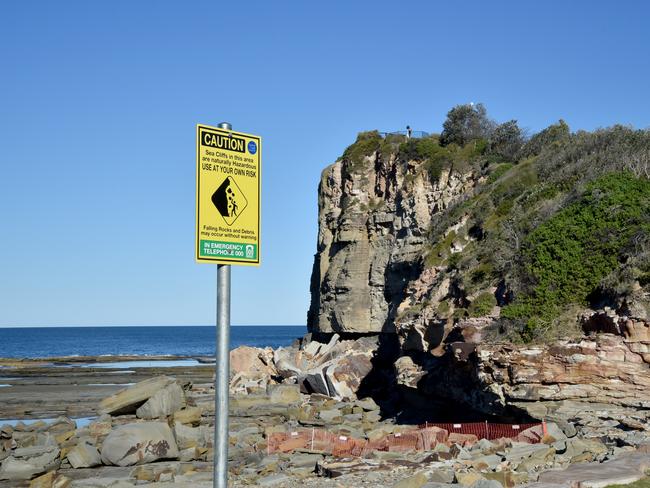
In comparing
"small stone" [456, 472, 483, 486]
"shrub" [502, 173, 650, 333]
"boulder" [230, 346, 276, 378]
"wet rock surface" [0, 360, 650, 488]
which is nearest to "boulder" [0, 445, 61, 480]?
"wet rock surface" [0, 360, 650, 488]

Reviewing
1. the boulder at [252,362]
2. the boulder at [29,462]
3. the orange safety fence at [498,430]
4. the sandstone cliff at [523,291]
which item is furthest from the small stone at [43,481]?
the boulder at [252,362]

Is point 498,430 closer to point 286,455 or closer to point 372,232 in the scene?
point 286,455

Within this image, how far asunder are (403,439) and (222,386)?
17408 mm

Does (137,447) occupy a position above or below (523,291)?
below

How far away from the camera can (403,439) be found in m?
21.3

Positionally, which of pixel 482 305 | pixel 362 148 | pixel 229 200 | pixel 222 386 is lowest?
pixel 222 386

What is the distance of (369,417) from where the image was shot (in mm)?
30781

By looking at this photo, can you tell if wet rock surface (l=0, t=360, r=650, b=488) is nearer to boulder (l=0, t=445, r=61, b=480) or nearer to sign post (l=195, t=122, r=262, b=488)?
boulder (l=0, t=445, r=61, b=480)

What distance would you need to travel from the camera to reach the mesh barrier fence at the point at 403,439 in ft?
66.5

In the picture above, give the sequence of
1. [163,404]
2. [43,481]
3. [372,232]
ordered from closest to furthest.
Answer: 1. [43,481]
2. [163,404]
3. [372,232]

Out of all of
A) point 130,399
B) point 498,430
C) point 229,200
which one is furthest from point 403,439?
point 229,200

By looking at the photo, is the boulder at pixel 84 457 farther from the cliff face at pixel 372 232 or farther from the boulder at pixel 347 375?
the cliff face at pixel 372 232

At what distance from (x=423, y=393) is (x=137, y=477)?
1285cm

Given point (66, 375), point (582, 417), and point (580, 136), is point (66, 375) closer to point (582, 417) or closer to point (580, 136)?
point (580, 136)
